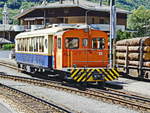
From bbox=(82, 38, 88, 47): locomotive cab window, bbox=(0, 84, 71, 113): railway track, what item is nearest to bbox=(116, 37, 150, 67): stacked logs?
bbox=(82, 38, 88, 47): locomotive cab window

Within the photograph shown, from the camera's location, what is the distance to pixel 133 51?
2175 centimetres

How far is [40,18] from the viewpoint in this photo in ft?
206

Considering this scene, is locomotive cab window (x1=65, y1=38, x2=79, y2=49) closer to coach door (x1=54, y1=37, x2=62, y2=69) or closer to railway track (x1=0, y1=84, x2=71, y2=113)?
coach door (x1=54, y1=37, x2=62, y2=69)

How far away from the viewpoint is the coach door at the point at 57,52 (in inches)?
707

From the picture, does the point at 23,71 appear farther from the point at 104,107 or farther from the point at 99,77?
the point at 104,107

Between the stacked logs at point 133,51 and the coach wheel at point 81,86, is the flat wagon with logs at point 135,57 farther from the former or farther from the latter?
the coach wheel at point 81,86

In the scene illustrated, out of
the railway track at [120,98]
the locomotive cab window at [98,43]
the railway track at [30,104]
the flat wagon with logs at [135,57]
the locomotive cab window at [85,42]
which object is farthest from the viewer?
the flat wagon with logs at [135,57]

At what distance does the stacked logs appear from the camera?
20.5 m

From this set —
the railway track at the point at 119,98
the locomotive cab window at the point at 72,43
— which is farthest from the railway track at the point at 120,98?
the locomotive cab window at the point at 72,43

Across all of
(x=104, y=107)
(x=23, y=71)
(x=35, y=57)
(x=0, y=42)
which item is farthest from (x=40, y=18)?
(x=104, y=107)

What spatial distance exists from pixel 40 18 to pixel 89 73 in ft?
153

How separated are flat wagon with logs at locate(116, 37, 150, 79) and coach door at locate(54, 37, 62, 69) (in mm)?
5149

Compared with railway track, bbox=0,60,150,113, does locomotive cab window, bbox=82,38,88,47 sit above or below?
above

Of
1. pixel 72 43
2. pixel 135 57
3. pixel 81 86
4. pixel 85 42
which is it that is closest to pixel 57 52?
pixel 72 43
